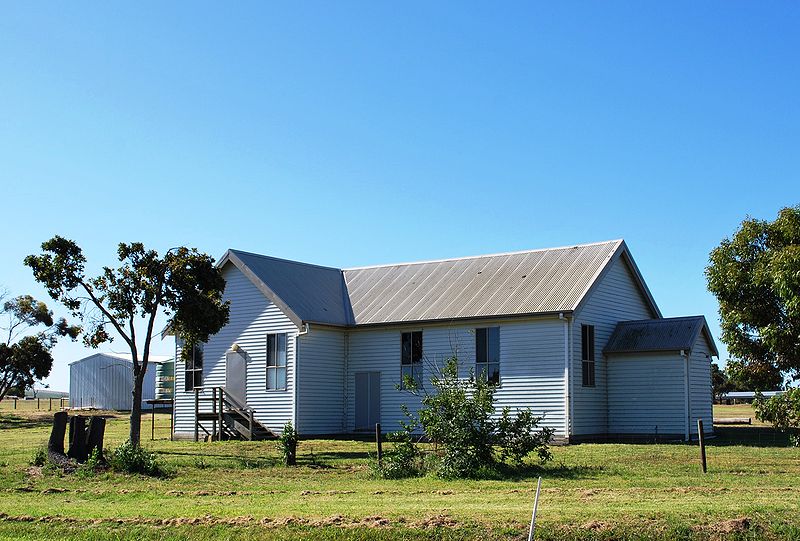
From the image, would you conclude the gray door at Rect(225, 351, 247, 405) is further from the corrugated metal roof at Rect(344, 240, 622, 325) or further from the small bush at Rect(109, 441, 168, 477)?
the small bush at Rect(109, 441, 168, 477)

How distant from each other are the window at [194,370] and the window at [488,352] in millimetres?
11621

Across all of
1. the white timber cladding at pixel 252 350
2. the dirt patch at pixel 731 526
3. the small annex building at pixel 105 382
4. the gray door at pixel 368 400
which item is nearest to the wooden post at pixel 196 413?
the white timber cladding at pixel 252 350

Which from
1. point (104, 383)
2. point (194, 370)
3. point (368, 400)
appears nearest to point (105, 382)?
point (104, 383)

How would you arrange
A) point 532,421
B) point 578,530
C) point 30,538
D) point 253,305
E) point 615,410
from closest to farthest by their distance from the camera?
point 578,530
point 30,538
point 532,421
point 615,410
point 253,305

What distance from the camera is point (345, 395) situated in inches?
1492

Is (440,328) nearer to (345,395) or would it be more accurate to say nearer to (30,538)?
(345,395)

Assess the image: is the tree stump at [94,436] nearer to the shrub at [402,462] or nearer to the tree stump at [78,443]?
the tree stump at [78,443]

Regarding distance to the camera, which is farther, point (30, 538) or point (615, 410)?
point (615, 410)

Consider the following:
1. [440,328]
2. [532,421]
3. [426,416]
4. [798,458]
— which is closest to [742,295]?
[798,458]

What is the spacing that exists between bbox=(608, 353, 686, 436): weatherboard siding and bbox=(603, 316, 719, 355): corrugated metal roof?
1.14 ft

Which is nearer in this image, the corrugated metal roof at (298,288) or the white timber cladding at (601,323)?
the white timber cladding at (601,323)

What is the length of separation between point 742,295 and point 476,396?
817 centimetres

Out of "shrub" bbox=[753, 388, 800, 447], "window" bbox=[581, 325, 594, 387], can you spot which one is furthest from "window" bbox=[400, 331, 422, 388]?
"shrub" bbox=[753, 388, 800, 447]

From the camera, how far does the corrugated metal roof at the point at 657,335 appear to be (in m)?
32.8
